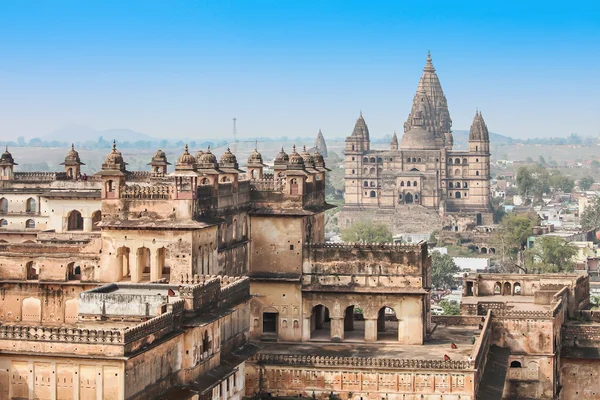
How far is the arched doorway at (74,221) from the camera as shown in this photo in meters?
49.8

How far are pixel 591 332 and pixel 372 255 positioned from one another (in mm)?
9727

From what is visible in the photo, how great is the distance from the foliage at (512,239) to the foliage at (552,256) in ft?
11.2

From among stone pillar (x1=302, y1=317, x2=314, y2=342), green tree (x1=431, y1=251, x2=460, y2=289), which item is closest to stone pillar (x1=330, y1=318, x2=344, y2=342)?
stone pillar (x1=302, y1=317, x2=314, y2=342)

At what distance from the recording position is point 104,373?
1107 inches

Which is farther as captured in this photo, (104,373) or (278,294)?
(278,294)

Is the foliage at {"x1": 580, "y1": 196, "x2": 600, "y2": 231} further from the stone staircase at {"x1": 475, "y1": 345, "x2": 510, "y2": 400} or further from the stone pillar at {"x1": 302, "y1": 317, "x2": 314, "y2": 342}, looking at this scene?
the stone pillar at {"x1": 302, "y1": 317, "x2": 314, "y2": 342}

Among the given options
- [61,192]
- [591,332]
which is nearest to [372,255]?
[591,332]

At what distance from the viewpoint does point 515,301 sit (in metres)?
49.3

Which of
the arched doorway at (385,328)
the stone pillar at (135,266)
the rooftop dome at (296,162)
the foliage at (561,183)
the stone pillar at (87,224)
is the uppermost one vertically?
the rooftop dome at (296,162)

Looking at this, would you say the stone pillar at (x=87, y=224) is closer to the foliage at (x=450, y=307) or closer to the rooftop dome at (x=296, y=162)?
the rooftop dome at (x=296, y=162)

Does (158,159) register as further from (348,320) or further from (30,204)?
(348,320)

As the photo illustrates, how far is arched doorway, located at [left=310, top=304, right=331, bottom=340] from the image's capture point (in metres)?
43.3

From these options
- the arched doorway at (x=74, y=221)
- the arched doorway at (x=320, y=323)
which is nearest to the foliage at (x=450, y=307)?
the arched doorway at (x=320, y=323)

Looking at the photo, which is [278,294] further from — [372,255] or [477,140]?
[477,140]
